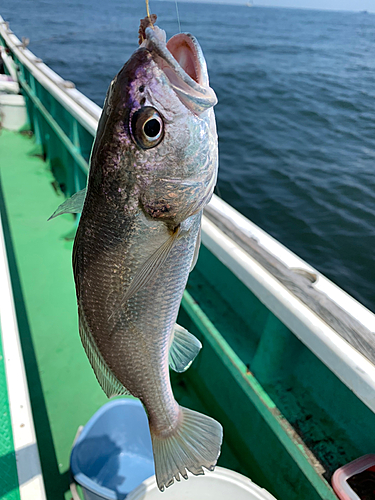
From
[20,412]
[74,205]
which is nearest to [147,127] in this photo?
[74,205]

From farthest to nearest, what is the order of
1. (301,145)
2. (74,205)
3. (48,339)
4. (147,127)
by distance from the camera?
(301,145)
(48,339)
(74,205)
(147,127)

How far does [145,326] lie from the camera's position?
1.11 metres

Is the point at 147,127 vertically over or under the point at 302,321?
over

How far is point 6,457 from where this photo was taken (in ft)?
4.83

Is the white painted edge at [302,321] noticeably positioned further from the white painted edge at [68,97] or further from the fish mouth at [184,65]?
the white painted edge at [68,97]

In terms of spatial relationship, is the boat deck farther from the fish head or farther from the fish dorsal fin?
the fish head

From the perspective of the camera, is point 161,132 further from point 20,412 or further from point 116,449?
point 116,449

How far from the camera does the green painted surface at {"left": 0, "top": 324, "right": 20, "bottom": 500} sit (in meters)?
1.39

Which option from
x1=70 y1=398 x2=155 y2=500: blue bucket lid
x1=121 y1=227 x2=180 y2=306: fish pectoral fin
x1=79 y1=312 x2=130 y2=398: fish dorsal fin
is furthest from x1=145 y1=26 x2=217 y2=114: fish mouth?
x1=70 y1=398 x2=155 y2=500: blue bucket lid

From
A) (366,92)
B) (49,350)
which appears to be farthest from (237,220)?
(366,92)

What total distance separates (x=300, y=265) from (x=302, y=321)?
0.53m

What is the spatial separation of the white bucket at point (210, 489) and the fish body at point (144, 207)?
0.50m

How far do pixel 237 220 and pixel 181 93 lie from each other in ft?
→ 5.38

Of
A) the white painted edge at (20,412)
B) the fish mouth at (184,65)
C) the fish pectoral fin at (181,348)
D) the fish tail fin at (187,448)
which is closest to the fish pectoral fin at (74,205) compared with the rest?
the fish mouth at (184,65)
